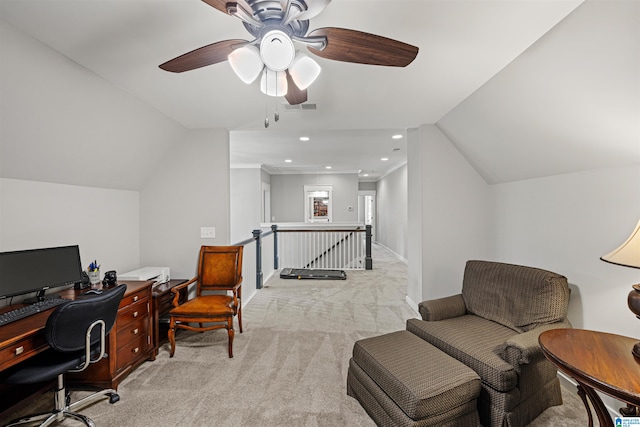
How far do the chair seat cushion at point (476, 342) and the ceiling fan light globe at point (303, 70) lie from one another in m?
1.98

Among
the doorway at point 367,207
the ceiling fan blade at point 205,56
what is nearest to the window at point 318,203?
the doorway at point 367,207

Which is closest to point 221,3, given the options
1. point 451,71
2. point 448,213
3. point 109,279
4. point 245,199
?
point 451,71

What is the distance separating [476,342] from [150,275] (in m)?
3.02

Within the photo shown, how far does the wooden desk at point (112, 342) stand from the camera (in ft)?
5.11

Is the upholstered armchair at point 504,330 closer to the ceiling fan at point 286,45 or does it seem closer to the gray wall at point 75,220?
the ceiling fan at point 286,45

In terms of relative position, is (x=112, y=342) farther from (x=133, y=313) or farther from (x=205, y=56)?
(x=205, y=56)

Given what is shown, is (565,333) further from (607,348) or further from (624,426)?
(624,426)

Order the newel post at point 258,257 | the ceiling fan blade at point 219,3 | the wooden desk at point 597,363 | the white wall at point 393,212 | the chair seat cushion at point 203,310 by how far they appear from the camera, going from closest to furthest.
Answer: the ceiling fan blade at point 219,3, the wooden desk at point 597,363, the chair seat cushion at point 203,310, the newel post at point 258,257, the white wall at point 393,212

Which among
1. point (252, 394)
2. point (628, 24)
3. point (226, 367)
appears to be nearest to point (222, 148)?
point (226, 367)

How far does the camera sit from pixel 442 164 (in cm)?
344

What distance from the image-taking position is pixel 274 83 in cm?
178

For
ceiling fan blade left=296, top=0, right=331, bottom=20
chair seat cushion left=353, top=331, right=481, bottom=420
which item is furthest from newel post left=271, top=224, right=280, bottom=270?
ceiling fan blade left=296, top=0, right=331, bottom=20

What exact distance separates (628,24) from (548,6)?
1.16 ft

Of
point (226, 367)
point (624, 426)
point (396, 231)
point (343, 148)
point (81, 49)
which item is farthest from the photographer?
point (396, 231)
